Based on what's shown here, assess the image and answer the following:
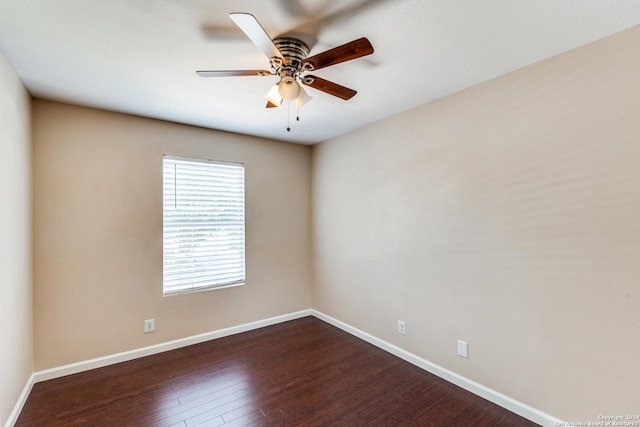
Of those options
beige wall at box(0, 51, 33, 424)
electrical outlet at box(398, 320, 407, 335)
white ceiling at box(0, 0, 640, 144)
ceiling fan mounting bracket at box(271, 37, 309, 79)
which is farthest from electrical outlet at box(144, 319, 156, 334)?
ceiling fan mounting bracket at box(271, 37, 309, 79)

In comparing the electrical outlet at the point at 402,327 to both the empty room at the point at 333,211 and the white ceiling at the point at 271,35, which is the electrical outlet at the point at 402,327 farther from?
the white ceiling at the point at 271,35

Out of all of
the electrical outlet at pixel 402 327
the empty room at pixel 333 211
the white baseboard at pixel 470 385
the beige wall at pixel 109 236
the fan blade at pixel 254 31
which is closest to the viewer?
the fan blade at pixel 254 31

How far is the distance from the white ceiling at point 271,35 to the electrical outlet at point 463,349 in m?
2.07

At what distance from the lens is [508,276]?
210 cm

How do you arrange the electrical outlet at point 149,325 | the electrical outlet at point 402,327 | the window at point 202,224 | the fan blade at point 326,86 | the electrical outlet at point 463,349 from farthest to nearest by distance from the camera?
the window at point 202,224, the electrical outlet at point 149,325, the electrical outlet at point 402,327, the electrical outlet at point 463,349, the fan blade at point 326,86

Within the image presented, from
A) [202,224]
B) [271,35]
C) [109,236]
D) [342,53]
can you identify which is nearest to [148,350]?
[109,236]

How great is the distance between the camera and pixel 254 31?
1.34 m

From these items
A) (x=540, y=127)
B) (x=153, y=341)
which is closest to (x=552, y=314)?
(x=540, y=127)

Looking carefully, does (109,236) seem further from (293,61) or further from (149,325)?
(293,61)

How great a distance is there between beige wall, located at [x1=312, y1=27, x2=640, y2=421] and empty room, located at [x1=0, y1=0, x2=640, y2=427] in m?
0.01

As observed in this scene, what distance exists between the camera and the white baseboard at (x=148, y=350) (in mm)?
2521

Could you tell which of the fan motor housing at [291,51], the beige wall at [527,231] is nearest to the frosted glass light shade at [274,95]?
the fan motor housing at [291,51]

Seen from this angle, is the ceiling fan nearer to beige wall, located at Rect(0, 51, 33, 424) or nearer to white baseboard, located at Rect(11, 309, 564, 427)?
beige wall, located at Rect(0, 51, 33, 424)

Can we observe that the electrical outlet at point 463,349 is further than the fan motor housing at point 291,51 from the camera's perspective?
Yes
